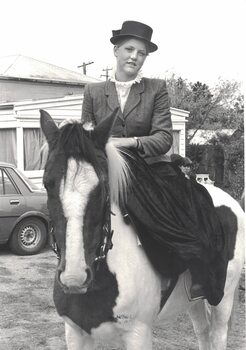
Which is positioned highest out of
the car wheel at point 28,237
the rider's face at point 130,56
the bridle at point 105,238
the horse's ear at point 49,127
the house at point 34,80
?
the house at point 34,80

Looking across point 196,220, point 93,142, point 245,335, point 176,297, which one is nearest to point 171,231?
point 196,220

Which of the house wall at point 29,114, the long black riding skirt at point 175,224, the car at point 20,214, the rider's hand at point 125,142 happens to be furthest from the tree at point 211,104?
the rider's hand at point 125,142

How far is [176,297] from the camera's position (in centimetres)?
306

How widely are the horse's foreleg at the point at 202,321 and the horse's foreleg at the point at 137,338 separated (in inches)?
53.8

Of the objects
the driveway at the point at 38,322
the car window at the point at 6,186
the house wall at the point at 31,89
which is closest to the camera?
the driveway at the point at 38,322

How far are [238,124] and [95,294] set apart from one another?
27.0 metres

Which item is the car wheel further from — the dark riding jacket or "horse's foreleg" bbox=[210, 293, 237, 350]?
the dark riding jacket

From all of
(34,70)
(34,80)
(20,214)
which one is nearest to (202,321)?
(20,214)

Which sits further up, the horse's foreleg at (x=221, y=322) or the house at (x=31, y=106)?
the house at (x=31, y=106)

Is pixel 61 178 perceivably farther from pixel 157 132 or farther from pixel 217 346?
pixel 217 346

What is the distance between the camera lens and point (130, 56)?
9.59 feet

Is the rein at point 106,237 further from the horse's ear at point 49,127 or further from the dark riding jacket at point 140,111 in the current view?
the dark riding jacket at point 140,111

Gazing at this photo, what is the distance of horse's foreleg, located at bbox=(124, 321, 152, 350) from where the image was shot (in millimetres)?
2582

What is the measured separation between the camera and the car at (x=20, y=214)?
9.20 metres
